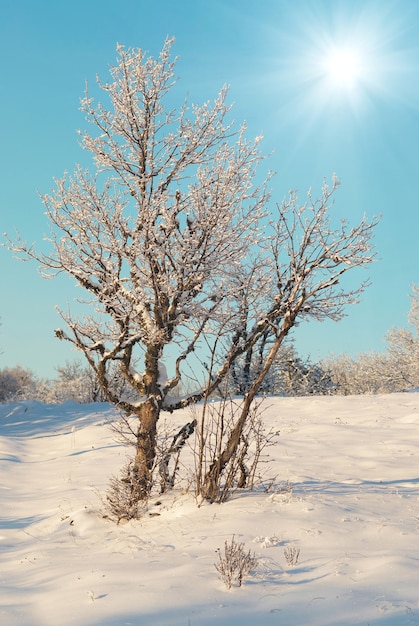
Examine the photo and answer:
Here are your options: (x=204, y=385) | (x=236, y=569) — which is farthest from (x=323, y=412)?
(x=236, y=569)

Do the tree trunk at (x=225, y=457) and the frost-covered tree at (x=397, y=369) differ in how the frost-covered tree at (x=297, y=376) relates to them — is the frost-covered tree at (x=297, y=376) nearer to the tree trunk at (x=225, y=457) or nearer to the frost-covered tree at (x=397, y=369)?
the frost-covered tree at (x=397, y=369)

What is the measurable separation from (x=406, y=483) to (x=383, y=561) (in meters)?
4.02

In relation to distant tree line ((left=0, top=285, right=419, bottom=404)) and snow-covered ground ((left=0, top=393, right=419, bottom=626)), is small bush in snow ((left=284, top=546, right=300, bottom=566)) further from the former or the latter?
distant tree line ((left=0, top=285, right=419, bottom=404))

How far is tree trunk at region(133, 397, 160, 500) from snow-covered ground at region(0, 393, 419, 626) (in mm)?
437

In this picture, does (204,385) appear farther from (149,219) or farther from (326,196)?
(326,196)

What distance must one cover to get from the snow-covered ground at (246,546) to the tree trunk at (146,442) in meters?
0.44

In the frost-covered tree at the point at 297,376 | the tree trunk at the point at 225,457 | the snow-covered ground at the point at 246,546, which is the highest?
the frost-covered tree at the point at 297,376

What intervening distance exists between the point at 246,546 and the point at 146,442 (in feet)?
9.10

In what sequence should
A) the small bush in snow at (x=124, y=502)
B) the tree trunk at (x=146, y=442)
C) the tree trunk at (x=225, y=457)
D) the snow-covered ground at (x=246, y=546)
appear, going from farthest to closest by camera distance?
the tree trunk at (x=146, y=442) < the small bush in snow at (x=124, y=502) < the tree trunk at (x=225, y=457) < the snow-covered ground at (x=246, y=546)

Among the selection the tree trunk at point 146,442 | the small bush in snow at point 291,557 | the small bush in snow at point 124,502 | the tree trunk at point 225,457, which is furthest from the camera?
the tree trunk at point 146,442

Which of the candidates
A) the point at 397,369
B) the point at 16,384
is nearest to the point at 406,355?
the point at 397,369

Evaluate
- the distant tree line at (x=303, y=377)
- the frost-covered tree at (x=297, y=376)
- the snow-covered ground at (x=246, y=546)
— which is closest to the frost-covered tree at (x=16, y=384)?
the distant tree line at (x=303, y=377)

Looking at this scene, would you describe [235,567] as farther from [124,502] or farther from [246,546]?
[124,502]

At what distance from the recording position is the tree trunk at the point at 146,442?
7.61 meters
